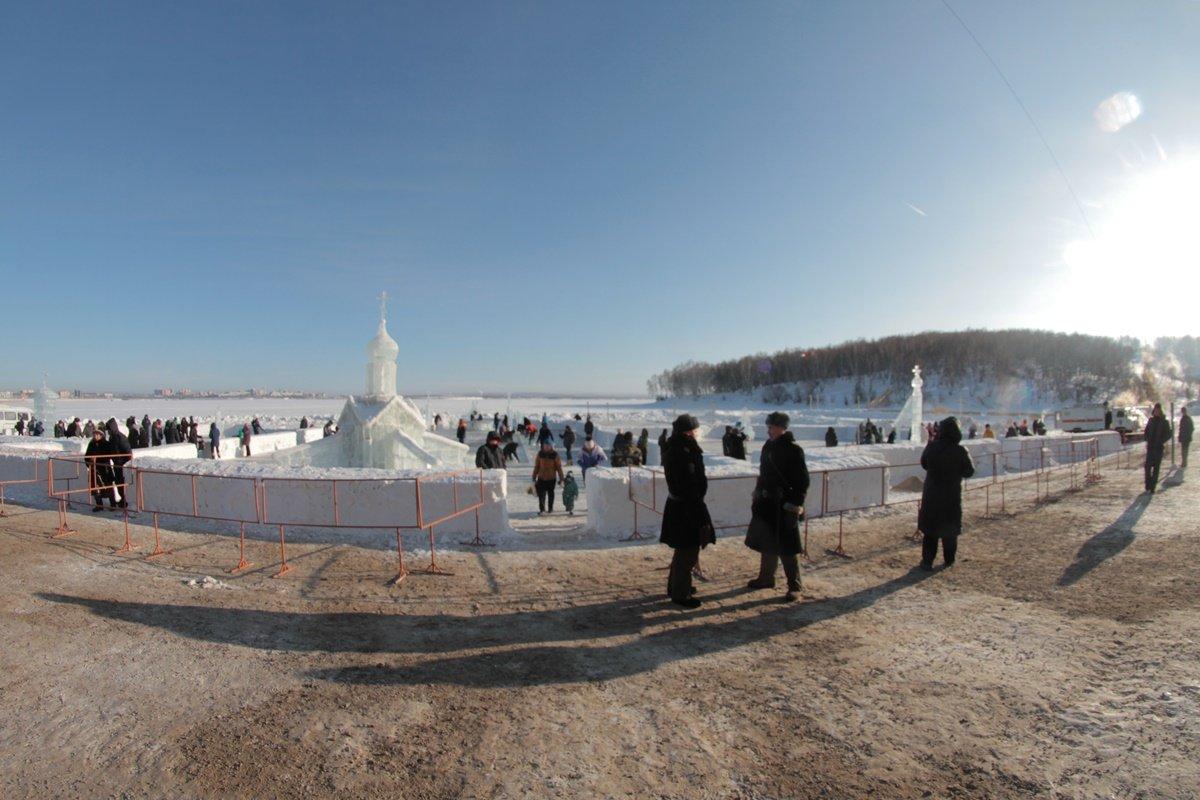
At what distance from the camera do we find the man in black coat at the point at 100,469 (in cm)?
911

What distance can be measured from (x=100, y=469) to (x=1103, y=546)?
1410 cm

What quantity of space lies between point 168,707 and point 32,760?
22.0 inches

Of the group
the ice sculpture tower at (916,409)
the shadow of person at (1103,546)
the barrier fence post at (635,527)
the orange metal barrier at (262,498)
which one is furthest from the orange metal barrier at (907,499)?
the ice sculpture tower at (916,409)

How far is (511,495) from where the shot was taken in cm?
1255

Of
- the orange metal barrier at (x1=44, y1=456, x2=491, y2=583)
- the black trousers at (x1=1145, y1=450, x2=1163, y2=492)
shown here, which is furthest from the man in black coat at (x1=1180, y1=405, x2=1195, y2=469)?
the orange metal barrier at (x1=44, y1=456, x2=491, y2=583)

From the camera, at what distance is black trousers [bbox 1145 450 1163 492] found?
9956 mm

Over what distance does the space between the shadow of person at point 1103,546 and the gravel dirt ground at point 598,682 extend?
0.36 ft

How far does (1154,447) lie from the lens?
998 centimetres

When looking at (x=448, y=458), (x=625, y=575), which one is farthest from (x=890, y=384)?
(x=625, y=575)

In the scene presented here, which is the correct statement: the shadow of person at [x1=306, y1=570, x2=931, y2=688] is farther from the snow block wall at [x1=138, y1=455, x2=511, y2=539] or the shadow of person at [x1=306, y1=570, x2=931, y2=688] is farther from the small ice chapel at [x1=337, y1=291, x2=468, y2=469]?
the small ice chapel at [x1=337, y1=291, x2=468, y2=469]

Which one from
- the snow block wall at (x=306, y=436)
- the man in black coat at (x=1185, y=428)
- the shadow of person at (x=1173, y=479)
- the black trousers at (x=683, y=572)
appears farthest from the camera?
the snow block wall at (x=306, y=436)

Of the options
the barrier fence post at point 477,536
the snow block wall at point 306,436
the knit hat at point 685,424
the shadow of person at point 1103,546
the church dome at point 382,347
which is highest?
the church dome at point 382,347

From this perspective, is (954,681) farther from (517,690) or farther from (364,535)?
(364,535)

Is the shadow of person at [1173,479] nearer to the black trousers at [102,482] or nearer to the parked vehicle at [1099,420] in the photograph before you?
the parked vehicle at [1099,420]
